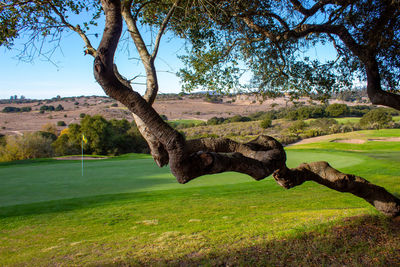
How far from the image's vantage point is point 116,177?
1216 cm

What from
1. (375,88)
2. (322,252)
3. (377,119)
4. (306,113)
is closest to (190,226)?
(322,252)

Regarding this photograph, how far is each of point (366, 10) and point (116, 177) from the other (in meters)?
10.3

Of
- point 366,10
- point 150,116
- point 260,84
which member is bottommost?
point 150,116

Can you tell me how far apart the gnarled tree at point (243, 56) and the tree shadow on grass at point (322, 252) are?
1.88 feet

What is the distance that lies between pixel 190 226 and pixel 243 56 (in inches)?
169

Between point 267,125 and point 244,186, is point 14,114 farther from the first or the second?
point 244,186

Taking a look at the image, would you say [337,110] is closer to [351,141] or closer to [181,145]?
[351,141]

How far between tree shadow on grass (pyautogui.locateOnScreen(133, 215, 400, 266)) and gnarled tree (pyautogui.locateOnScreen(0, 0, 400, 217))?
57 cm

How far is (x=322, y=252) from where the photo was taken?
165 inches

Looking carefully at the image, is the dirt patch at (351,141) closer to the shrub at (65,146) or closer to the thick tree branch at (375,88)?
the thick tree branch at (375,88)

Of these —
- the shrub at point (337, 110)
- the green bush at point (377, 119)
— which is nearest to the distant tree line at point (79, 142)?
the shrub at point (337, 110)

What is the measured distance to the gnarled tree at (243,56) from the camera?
268 centimetres

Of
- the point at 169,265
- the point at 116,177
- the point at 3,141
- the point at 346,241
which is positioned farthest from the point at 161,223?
the point at 3,141

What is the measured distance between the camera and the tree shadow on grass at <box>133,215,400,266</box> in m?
3.96
